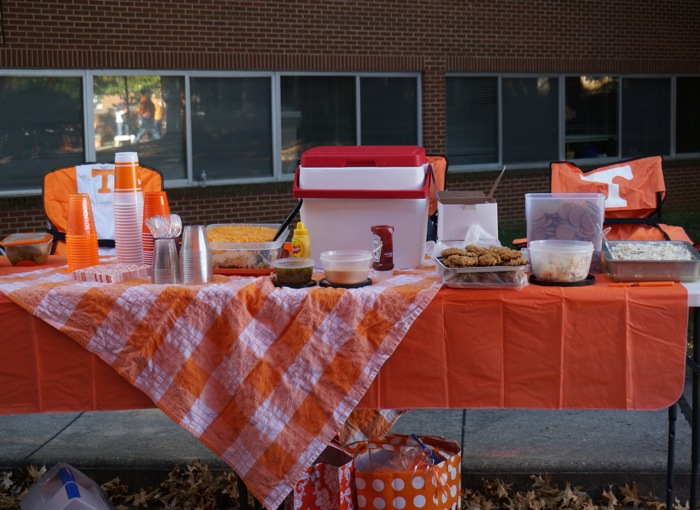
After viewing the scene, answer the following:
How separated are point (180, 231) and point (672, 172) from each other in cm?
1299

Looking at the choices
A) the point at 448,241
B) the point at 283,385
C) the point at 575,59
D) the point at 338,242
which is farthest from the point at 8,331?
the point at 575,59

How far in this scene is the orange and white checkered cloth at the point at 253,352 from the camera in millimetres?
3270

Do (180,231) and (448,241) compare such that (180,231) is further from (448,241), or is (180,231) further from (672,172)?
(672,172)

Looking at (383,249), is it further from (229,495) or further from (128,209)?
(229,495)

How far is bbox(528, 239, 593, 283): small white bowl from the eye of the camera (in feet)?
11.0

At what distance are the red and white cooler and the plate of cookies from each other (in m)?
0.42

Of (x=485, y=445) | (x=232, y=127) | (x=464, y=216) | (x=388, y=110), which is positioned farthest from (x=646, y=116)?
(x=464, y=216)

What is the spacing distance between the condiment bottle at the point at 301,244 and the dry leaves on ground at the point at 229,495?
1.22 meters

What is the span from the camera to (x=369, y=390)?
3344mm

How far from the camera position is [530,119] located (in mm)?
14086

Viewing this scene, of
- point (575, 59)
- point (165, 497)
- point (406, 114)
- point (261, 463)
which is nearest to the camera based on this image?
point (261, 463)

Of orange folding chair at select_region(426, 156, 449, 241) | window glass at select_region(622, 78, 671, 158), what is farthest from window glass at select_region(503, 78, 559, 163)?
orange folding chair at select_region(426, 156, 449, 241)

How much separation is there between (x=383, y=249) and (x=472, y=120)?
1020cm

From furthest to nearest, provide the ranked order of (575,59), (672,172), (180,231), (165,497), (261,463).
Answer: (672,172)
(575,59)
(165,497)
(180,231)
(261,463)
